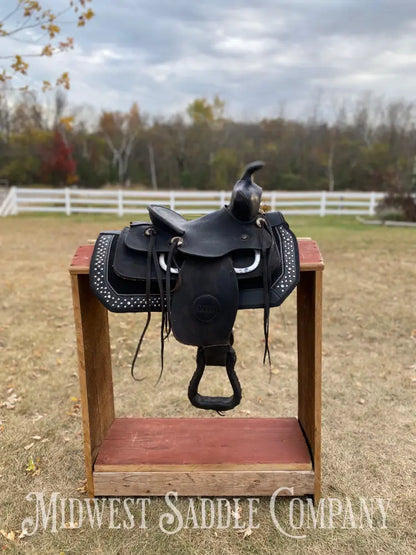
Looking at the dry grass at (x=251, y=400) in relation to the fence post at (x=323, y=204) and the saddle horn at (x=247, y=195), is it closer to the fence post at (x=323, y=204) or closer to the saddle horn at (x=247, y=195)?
the saddle horn at (x=247, y=195)

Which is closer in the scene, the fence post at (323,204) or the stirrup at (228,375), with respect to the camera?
the stirrup at (228,375)

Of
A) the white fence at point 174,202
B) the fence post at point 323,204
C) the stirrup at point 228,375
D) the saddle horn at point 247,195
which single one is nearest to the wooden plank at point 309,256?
the saddle horn at point 247,195

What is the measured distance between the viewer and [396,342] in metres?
3.94

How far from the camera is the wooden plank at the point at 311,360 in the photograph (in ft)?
6.40

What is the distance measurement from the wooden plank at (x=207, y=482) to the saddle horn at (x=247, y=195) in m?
1.23

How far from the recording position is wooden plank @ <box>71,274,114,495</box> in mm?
1972

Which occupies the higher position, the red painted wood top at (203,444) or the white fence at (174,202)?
the white fence at (174,202)

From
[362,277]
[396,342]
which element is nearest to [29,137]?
[362,277]

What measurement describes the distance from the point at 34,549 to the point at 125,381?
1577 mm

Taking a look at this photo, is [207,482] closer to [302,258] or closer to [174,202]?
[302,258]

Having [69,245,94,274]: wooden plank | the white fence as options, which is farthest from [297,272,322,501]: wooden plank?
the white fence

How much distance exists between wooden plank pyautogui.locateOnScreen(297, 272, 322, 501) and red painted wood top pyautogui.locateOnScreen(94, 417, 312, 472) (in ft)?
0.29

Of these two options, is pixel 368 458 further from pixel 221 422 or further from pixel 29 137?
pixel 29 137

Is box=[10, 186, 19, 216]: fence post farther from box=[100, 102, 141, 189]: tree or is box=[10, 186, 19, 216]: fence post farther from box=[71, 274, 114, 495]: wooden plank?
box=[71, 274, 114, 495]: wooden plank
